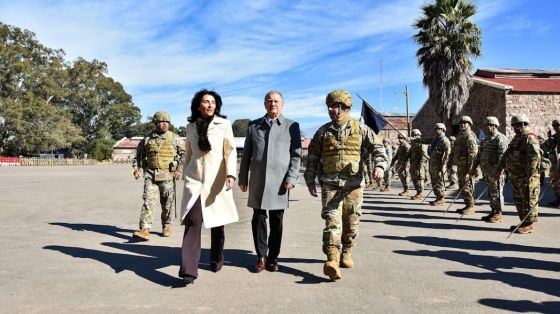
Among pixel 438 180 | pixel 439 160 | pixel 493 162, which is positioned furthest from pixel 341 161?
pixel 439 160

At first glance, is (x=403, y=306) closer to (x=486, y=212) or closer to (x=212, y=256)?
(x=212, y=256)

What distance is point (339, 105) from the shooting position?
4.79 meters

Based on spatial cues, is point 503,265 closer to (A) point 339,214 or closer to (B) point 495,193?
(A) point 339,214

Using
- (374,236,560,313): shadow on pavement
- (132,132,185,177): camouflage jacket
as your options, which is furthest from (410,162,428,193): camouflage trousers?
(132,132,185,177): camouflage jacket

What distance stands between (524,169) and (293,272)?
467cm

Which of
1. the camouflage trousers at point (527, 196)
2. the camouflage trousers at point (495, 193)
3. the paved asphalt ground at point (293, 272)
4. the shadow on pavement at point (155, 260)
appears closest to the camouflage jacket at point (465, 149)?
the camouflage trousers at point (495, 193)

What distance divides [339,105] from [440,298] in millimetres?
2109

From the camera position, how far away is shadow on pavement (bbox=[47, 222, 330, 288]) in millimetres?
4734

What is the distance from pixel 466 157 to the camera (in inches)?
377

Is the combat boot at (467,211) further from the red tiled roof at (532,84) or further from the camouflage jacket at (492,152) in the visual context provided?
the red tiled roof at (532,84)

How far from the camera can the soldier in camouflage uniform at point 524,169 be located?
7.20 metres

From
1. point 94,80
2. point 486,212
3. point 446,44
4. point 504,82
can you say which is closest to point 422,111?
point 504,82

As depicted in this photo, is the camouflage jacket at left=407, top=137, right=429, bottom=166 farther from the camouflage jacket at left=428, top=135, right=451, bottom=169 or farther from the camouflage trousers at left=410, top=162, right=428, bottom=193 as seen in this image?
the camouflage jacket at left=428, top=135, right=451, bottom=169

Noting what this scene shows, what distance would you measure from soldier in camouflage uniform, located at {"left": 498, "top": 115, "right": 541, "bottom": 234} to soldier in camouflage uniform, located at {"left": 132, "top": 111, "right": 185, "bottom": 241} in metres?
5.45
